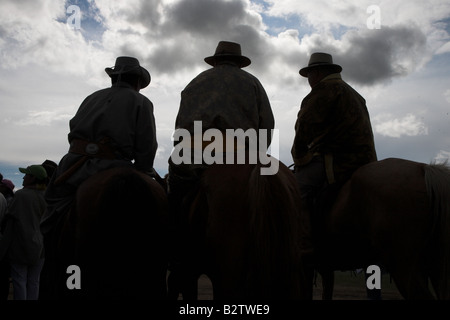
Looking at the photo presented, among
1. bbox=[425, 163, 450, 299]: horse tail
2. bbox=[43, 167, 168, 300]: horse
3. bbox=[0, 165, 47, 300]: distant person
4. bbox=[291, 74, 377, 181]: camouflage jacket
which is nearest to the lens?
bbox=[43, 167, 168, 300]: horse

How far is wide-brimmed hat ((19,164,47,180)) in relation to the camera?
6625 millimetres

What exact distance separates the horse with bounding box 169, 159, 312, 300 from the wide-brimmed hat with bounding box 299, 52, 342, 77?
8.12 feet

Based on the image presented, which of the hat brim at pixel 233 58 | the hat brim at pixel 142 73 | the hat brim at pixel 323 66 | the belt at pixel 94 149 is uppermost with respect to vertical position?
the hat brim at pixel 323 66

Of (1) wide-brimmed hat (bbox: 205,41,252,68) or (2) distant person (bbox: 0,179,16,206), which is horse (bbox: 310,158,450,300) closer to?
(1) wide-brimmed hat (bbox: 205,41,252,68)

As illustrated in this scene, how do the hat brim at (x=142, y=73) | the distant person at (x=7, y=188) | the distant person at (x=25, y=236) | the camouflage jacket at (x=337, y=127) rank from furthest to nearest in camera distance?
the distant person at (x=7, y=188) → the distant person at (x=25, y=236) → the camouflage jacket at (x=337, y=127) → the hat brim at (x=142, y=73)

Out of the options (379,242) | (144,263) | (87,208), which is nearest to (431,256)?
(379,242)

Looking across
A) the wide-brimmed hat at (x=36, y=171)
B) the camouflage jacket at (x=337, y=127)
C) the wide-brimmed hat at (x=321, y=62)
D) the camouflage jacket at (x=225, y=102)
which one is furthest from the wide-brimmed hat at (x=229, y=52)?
the wide-brimmed hat at (x=36, y=171)

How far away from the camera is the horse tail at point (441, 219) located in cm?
389

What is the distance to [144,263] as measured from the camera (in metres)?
3.52

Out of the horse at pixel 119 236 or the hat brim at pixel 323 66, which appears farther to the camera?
the hat brim at pixel 323 66

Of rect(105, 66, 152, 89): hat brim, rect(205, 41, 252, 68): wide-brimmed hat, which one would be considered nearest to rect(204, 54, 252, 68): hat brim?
rect(205, 41, 252, 68): wide-brimmed hat

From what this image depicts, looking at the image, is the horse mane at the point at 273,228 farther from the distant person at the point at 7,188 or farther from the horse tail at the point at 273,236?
the distant person at the point at 7,188

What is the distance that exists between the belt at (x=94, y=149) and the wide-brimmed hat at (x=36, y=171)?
2964 mm
